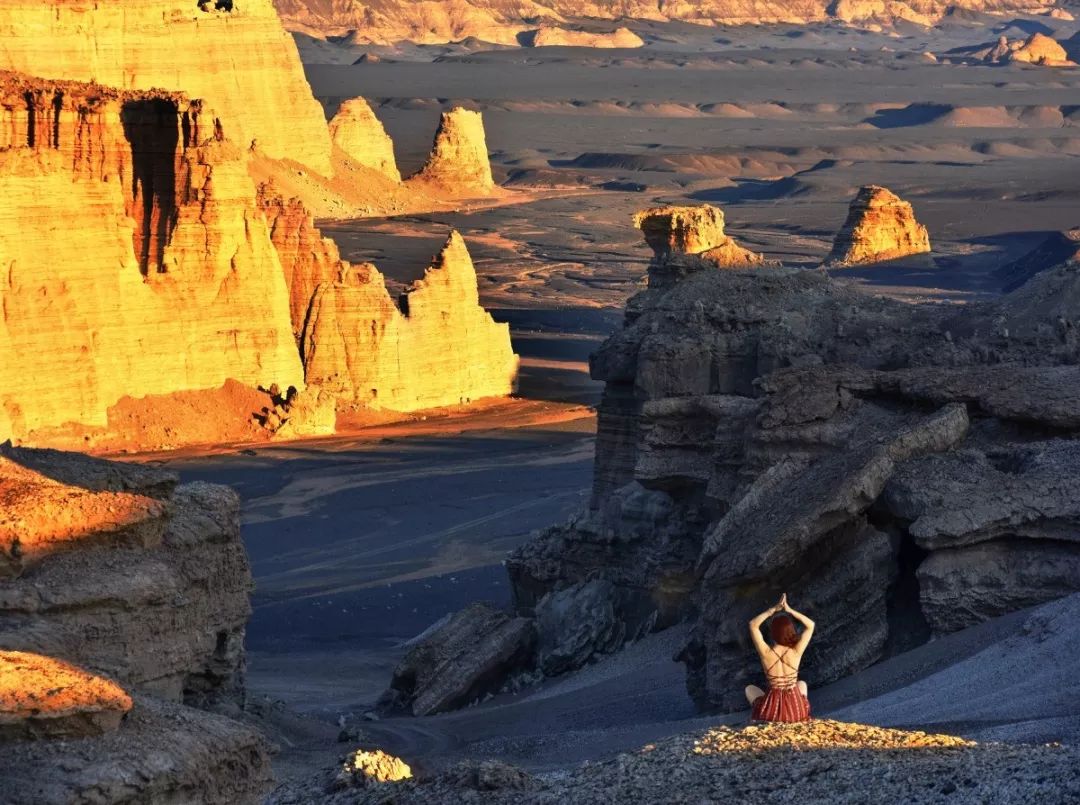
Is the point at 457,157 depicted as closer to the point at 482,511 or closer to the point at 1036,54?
the point at 482,511

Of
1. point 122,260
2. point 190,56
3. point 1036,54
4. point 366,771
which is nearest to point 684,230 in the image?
point 122,260

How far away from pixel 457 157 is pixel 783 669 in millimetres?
87362

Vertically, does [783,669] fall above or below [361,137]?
above

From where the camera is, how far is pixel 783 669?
11.5 meters

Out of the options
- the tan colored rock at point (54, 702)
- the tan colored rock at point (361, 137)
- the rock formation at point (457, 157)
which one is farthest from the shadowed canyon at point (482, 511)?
the rock formation at point (457, 157)

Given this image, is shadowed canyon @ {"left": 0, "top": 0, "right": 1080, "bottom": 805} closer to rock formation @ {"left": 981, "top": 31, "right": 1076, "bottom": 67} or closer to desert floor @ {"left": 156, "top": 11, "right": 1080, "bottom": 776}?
desert floor @ {"left": 156, "top": 11, "right": 1080, "bottom": 776}

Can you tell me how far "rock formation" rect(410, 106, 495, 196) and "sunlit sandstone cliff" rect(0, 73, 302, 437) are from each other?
54535 mm

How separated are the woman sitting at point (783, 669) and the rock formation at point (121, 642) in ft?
8.48

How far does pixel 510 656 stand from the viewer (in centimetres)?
1911

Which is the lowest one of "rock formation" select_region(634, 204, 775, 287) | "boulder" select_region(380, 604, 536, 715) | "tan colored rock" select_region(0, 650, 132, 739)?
"boulder" select_region(380, 604, 536, 715)

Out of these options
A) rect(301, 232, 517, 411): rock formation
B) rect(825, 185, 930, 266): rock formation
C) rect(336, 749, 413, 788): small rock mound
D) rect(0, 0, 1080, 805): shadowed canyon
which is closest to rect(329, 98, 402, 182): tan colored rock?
rect(0, 0, 1080, 805): shadowed canyon

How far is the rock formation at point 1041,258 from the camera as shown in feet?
229

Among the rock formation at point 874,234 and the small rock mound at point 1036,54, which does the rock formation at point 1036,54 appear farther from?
the rock formation at point 874,234

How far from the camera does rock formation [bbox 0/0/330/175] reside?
6456 centimetres
